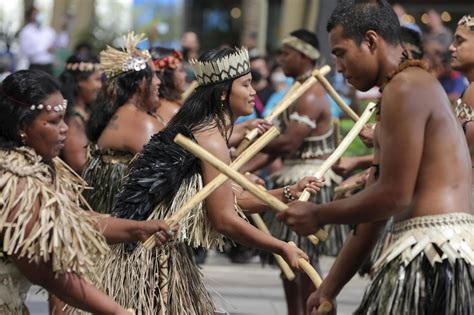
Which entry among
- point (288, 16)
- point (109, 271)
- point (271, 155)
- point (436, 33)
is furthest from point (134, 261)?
point (288, 16)

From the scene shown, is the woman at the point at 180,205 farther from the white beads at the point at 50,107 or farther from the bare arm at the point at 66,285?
the bare arm at the point at 66,285

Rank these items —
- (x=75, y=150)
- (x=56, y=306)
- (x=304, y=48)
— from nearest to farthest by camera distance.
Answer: (x=56, y=306), (x=75, y=150), (x=304, y=48)

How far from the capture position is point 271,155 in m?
9.48

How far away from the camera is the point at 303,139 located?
30.5 ft

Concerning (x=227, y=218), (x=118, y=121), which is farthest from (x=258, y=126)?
(x=227, y=218)

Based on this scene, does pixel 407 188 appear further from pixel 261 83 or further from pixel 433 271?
pixel 261 83

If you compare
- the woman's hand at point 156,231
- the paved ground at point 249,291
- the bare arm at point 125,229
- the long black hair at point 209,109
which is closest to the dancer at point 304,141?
the paved ground at point 249,291

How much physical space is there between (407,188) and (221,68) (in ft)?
6.37

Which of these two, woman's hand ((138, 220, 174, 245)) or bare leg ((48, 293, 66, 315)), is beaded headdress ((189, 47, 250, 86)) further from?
bare leg ((48, 293, 66, 315))

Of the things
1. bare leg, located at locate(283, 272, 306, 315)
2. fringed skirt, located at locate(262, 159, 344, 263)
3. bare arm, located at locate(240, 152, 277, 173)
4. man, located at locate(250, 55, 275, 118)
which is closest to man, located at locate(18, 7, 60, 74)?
man, located at locate(250, 55, 275, 118)

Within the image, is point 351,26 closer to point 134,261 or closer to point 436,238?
point 436,238

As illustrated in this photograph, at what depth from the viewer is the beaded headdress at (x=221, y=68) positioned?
20.1 ft

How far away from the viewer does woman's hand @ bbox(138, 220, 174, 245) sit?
203 inches

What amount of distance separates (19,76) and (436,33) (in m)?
9.17
